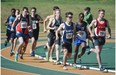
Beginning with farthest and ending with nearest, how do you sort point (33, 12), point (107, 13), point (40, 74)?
point (107, 13) < point (33, 12) < point (40, 74)

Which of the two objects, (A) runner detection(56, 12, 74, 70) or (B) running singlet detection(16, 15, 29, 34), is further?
(B) running singlet detection(16, 15, 29, 34)

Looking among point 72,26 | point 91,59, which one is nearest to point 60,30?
point 72,26

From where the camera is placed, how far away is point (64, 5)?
43.9 meters

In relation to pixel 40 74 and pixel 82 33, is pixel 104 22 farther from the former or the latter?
pixel 40 74

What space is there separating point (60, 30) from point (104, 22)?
1366 mm

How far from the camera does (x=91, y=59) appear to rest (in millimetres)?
15406

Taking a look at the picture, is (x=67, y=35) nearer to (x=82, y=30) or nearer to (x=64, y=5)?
(x=82, y=30)

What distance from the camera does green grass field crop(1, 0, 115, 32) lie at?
39906 mm

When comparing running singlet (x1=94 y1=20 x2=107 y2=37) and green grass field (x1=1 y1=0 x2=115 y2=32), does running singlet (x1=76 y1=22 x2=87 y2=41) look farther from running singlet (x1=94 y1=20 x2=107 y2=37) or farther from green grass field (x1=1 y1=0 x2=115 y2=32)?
green grass field (x1=1 y1=0 x2=115 y2=32)

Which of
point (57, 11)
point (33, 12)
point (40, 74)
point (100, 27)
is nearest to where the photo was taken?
point (40, 74)

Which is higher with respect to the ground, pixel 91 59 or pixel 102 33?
pixel 102 33

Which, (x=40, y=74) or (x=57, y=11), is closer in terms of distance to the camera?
(x=40, y=74)

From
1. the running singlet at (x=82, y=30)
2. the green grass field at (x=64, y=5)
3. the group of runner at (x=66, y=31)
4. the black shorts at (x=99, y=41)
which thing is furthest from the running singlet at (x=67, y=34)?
the green grass field at (x=64, y=5)

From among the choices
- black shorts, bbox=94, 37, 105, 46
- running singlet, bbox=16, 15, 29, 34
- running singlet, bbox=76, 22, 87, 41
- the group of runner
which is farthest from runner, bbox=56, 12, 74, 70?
running singlet, bbox=16, 15, 29, 34
